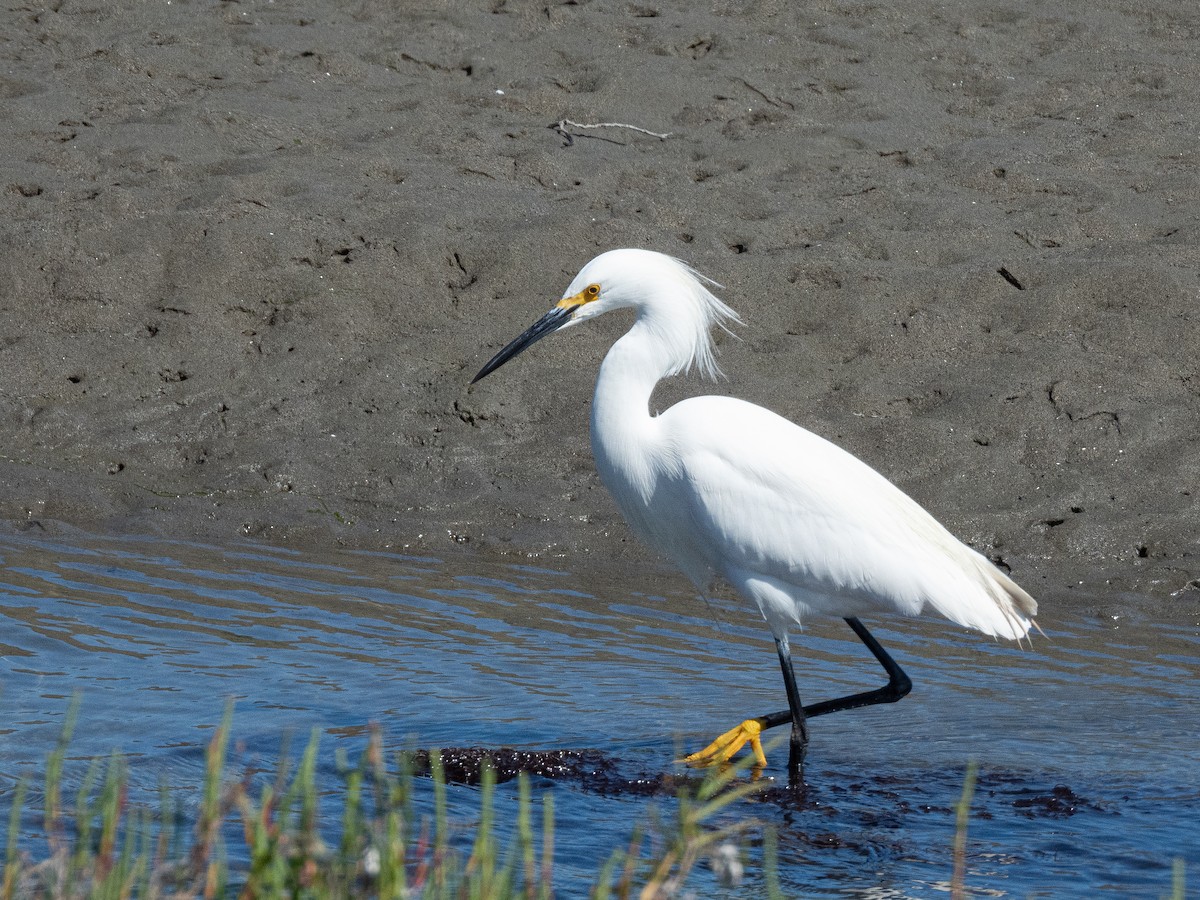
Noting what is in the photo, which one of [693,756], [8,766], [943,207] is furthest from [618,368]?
[943,207]

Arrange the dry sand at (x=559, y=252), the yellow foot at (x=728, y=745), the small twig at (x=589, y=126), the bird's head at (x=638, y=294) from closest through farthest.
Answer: the yellow foot at (x=728, y=745), the bird's head at (x=638, y=294), the dry sand at (x=559, y=252), the small twig at (x=589, y=126)

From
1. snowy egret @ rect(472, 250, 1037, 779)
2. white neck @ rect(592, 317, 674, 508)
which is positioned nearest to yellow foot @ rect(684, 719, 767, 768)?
snowy egret @ rect(472, 250, 1037, 779)

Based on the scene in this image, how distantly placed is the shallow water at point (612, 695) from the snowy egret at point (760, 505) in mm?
365

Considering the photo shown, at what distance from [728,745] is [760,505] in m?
0.67

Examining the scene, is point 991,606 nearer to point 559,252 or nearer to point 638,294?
point 638,294

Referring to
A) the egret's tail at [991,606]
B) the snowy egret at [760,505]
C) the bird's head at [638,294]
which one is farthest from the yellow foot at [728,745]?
the bird's head at [638,294]

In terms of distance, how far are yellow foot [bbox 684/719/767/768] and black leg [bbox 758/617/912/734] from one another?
3.0 inches

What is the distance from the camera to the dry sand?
254 inches

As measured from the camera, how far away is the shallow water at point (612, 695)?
3924mm

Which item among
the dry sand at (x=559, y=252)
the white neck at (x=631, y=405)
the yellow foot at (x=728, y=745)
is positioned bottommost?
the yellow foot at (x=728, y=745)

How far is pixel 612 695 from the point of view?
4934mm

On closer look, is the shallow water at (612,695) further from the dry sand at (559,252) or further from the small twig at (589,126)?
the small twig at (589,126)

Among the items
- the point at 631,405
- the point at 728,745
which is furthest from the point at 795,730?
the point at 631,405

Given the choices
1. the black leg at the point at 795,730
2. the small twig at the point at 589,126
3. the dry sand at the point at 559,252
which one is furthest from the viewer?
the small twig at the point at 589,126
